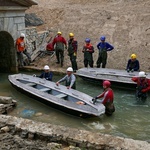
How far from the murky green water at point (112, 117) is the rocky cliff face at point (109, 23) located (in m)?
4.01

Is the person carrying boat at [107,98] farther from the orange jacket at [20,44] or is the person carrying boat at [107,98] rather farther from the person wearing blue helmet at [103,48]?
the orange jacket at [20,44]

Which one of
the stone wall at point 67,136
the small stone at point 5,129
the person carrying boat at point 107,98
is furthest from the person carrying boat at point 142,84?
the small stone at point 5,129

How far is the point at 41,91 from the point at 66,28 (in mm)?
8476

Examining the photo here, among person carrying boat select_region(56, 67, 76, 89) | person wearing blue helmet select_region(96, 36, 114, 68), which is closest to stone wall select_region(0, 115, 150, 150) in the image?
person carrying boat select_region(56, 67, 76, 89)

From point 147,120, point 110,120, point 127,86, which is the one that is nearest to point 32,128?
point 110,120

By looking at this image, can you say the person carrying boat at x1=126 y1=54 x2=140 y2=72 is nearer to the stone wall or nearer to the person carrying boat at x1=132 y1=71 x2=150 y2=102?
the person carrying boat at x1=132 y1=71 x2=150 y2=102

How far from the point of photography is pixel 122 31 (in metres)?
16.0

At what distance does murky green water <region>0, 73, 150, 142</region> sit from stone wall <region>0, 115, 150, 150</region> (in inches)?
53.7

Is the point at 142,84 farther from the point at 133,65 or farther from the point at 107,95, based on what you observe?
the point at 133,65

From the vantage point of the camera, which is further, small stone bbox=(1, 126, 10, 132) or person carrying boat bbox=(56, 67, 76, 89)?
person carrying boat bbox=(56, 67, 76, 89)

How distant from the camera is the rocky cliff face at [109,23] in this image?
1470cm

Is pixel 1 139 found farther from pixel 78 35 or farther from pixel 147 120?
pixel 78 35

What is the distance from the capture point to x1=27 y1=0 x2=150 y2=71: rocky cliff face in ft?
48.2

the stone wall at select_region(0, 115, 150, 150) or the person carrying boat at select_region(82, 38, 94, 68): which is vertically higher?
the person carrying boat at select_region(82, 38, 94, 68)
